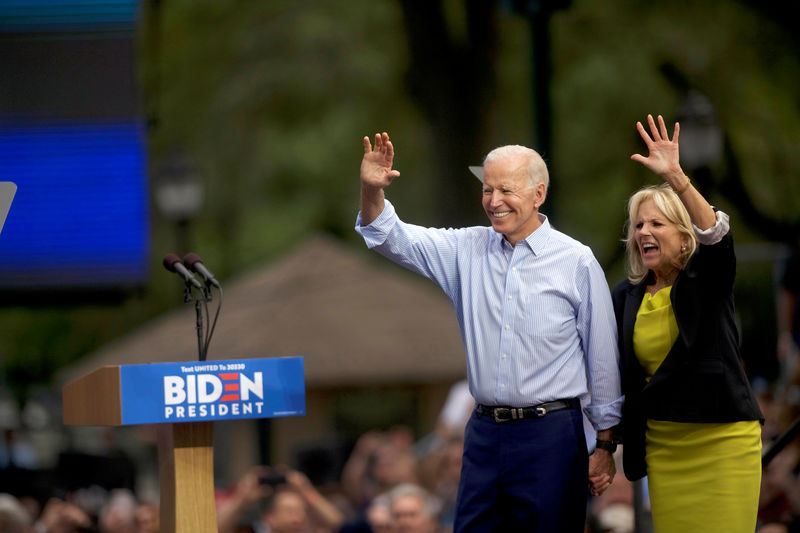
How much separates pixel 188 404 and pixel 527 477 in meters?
1.32

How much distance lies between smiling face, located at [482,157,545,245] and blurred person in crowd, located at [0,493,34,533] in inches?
186

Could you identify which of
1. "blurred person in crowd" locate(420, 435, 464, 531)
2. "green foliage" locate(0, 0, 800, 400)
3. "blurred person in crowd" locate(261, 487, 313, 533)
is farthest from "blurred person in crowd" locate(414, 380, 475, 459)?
"green foliage" locate(0, 0, 800, 400)

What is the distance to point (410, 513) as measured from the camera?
7.95m

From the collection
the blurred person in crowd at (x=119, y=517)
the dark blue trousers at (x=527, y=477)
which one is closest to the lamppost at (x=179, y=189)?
the blurred person in crowd at (x=119, y=517)

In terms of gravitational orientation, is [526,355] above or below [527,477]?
above

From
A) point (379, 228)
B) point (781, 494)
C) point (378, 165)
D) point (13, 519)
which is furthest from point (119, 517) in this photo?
point (378, 165)

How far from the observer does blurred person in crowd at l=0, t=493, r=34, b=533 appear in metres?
8.60

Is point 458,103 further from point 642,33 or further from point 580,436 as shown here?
point 580,436

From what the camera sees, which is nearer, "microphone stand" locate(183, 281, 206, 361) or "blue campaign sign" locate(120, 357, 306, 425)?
"blue campaign sign" locate(120, 357, 306, 425)

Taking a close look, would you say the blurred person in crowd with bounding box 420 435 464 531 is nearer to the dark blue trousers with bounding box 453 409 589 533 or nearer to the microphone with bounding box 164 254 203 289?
the dark blue trousers with bounding box 453 409 589 533

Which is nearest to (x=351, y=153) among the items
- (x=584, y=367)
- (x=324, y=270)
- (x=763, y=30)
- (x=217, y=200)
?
(x=217, y=200)

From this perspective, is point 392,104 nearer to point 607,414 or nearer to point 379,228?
point 379,228

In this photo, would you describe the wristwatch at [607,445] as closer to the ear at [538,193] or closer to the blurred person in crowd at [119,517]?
the ear at [538,193]

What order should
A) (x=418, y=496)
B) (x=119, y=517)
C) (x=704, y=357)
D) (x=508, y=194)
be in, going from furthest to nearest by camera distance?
(x=119, y=517) → (x=418, y=496) → (x=508, y=194) → (x=704, y=357)
